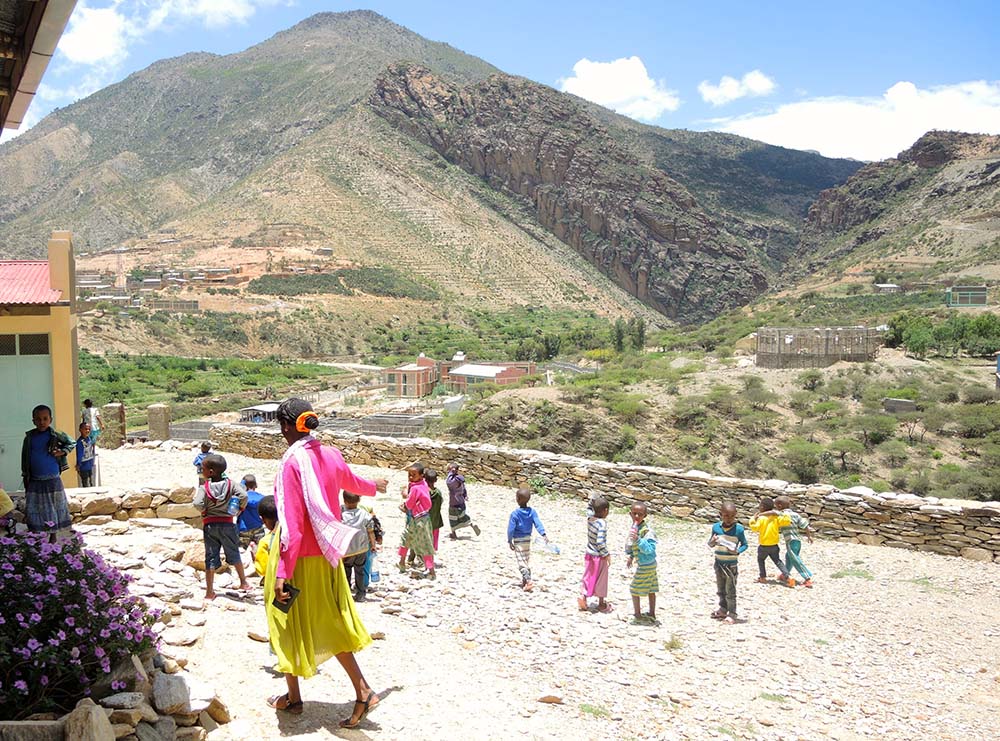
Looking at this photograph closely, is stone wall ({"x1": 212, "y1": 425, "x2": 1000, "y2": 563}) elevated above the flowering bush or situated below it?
below

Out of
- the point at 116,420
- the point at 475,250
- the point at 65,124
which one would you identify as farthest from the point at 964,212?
the point at 65,124

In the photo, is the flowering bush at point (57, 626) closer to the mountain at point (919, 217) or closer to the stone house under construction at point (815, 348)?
the stone house under construction at point (815, 348)

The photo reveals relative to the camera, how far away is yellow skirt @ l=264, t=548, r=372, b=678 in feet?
14.5

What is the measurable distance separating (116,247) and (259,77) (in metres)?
75.7

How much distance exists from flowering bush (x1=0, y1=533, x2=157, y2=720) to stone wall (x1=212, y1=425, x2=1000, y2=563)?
551 centimetres

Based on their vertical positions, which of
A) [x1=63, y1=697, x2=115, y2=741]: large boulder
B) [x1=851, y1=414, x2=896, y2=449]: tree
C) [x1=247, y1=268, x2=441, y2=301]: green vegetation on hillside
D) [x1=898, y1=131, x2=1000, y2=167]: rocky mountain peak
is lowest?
[x1=851, y1=414, x2=896, y2=449]: tree

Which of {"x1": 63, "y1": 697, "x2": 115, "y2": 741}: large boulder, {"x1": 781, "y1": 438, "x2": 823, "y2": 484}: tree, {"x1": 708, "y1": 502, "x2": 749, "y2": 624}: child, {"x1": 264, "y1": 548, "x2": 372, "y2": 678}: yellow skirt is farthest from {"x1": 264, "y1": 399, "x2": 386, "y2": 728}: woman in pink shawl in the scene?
{"x1": 781, "y1": 438, "x2": 823, "y2": 484}: tree

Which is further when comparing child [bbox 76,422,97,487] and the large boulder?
child [bbox 76,422,97,487]

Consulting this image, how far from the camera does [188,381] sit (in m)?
47.9

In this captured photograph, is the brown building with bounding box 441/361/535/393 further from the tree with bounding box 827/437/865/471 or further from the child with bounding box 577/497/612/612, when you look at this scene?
the child with bounding box 577/497/612/612

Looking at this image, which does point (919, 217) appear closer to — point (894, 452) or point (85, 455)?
point (894, 452)

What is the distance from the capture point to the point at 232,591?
649cm

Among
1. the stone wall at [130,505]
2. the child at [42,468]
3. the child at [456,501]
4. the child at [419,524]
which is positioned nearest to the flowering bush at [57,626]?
the child at [42,468]

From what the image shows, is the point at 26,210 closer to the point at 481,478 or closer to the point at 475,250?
the point at 475,250
